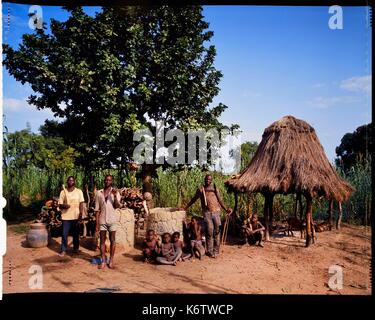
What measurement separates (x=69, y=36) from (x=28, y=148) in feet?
42.6

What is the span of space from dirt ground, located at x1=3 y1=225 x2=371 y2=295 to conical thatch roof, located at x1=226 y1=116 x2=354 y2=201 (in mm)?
1302

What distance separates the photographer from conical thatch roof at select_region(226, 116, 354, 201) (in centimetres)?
706

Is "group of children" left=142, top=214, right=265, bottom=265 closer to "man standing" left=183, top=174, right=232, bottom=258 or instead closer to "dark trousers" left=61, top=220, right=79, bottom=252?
"man standing" left=183, top=174, right=232, bottom=258

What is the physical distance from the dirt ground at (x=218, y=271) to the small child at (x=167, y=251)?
5.6 inches

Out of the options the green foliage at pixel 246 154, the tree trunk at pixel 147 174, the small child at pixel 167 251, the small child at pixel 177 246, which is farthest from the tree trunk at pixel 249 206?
the small child at pixel 167 251

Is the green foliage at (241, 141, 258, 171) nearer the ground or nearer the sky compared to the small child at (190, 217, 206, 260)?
nearer the sky

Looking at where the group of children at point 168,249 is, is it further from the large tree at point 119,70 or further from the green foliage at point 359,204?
the green foliage at point 359,204

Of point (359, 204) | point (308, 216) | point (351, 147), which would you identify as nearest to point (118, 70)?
point (308, 216)

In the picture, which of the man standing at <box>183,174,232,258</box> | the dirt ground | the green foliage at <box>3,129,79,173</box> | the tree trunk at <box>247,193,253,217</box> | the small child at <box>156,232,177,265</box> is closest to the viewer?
the dirt ground

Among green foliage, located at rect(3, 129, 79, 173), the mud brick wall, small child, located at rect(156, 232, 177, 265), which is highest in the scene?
green foliage, located at rect(3, 129, 79, 173)

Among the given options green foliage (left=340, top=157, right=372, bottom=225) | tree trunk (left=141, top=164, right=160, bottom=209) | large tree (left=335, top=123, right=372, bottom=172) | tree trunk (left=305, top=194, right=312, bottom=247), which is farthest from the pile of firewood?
large tree (left=335, top=123, right=372, bottom=172)

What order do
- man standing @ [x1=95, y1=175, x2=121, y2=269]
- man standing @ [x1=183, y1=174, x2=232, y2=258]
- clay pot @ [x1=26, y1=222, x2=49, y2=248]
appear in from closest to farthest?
man standing @ [x1=95, y1=175, x2=121, y2=269], man standing @ [x1=183, y1=174, x2=232, y2=258], clay pot @ [x1=26, y1=222, x2=49, y2=248]

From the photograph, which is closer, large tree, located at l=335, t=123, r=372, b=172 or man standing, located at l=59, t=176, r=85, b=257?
man standing, located at l=59, t=176, r=85, b=257
